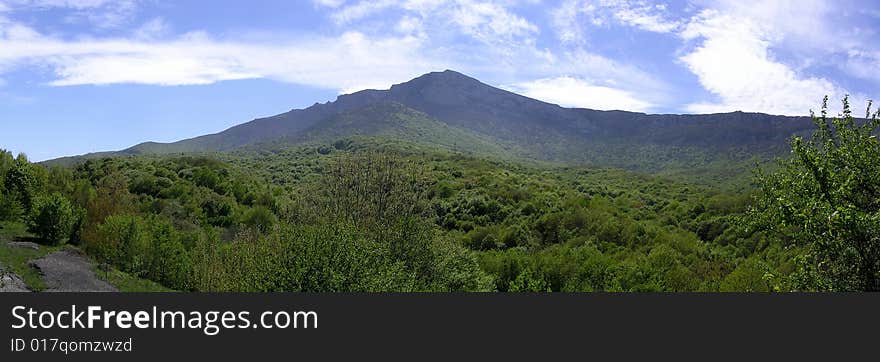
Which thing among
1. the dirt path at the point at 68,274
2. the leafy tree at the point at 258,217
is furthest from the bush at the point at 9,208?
the leafy tree at the point at 258,217

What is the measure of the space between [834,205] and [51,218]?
48.9 m

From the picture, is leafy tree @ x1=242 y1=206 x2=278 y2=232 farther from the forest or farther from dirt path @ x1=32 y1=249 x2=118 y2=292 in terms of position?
dirt path @ x1=32 y1=249 x2=118 y2=292

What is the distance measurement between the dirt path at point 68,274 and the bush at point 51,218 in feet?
12.9

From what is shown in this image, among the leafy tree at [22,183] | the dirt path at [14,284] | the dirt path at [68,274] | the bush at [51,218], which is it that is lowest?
the dirt path at [68,274]

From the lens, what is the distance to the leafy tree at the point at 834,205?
14.4m

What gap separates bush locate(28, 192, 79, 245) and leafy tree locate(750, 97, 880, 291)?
153 ft

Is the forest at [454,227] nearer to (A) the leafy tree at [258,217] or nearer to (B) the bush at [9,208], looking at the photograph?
(B) the bush at [9,208]

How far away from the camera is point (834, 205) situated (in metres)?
14.4

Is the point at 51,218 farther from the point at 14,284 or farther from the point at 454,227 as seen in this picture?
the point at 454,227

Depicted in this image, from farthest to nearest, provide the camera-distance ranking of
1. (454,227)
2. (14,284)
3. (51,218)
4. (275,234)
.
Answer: (454,227)
(51,218)
(14,284)
(275,234)

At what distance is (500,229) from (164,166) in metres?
54.4

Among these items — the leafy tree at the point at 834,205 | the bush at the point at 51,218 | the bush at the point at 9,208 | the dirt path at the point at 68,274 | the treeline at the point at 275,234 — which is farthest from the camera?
the bush at the point at 9,208

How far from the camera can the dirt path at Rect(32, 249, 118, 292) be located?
33.2 meters

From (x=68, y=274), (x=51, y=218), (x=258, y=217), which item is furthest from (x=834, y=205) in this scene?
(x=258, y=217)
